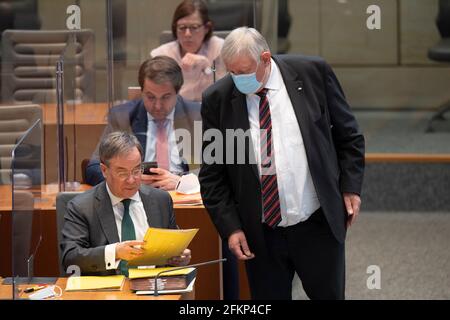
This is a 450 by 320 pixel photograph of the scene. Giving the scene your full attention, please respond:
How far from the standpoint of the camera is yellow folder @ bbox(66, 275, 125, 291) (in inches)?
152

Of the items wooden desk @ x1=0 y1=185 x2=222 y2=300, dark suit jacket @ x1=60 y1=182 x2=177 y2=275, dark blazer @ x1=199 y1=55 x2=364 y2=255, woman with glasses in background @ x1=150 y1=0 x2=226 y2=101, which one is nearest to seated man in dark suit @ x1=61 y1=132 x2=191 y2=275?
dark suit jacket @ x1=60 y1=182 x2=177 y2=275

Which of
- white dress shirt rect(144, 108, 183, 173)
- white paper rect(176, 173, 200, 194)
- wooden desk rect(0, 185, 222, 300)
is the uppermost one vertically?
white dress shirt rect(144, 108, 183, 173)

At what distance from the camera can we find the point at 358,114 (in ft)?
25.3

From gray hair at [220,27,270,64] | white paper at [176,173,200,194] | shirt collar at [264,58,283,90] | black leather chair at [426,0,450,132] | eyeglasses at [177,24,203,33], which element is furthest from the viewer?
black leather chair at [426,0,450,132]

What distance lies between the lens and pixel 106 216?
13.7 ft

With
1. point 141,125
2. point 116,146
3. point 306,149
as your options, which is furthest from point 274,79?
point 141,125

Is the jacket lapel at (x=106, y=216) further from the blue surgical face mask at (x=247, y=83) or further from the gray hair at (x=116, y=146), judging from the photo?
the blue surgical face mask at (x=247, y=83)

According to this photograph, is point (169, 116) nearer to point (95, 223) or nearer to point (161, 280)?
point (95, 223)

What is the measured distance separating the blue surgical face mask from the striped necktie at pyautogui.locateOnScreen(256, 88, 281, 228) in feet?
0.21

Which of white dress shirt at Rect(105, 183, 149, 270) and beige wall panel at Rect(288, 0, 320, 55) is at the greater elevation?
beige wall panel at Rect(288, 0, 320, 55)

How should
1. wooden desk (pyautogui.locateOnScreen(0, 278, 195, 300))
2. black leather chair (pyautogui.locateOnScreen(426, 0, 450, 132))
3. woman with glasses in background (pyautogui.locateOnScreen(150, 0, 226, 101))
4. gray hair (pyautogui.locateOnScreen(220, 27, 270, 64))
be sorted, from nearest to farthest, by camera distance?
1. wooden desk (pyautogui.locateOnScreen(0, 278, 195, 300))
2. gray hair (pyautogui.locateOnScreen(220, 27, 270, 64))
3. woman with glasses in background (pyautogui.locateOnScreen(150, 0, 226, 101))
4. black leather chair (pyautogui.locateOnScreen(426, 0, 450, 132))

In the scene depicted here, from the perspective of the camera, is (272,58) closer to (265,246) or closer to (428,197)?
(265,246)

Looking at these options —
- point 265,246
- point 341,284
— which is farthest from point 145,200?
point 341,284

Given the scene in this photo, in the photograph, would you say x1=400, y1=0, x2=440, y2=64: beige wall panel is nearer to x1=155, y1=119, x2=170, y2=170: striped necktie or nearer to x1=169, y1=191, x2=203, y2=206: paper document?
x1=155, y1=119, x2=170, y2=170: striped necktie
